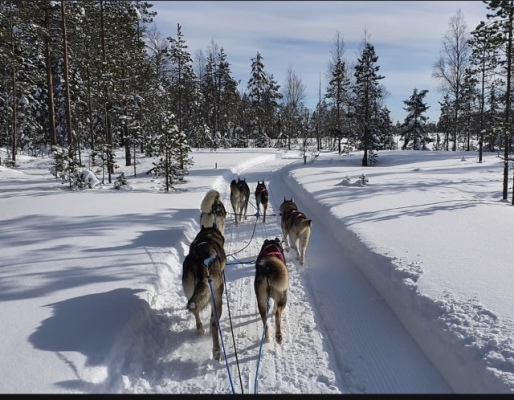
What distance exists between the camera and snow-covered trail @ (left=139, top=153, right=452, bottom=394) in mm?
3828

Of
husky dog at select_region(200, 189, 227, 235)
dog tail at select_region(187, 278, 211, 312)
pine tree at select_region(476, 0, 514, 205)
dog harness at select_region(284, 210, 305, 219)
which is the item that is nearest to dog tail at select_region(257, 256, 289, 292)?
dog tail at select_region(187, 278, 211, 312)

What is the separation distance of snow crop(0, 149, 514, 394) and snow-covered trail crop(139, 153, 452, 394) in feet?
0.06

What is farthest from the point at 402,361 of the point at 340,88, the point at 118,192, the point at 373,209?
the point at 340,88

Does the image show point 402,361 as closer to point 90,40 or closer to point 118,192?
point 118,192

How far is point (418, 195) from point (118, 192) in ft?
37.5

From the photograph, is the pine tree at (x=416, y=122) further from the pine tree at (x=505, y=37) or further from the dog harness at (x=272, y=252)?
the dog harness at (x=272, y=252)

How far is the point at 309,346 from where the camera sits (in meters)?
4.48

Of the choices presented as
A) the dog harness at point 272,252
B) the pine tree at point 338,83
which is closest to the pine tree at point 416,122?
the pine tree at point 338,83

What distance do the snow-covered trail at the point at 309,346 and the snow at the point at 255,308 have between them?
0.02 metres

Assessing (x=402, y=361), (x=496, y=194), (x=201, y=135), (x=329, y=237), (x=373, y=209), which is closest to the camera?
(x=402, y=361)

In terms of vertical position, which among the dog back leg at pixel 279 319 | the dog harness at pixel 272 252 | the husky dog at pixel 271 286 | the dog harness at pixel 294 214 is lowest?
the dog back leg at pixel 279 319

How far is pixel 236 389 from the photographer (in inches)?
150

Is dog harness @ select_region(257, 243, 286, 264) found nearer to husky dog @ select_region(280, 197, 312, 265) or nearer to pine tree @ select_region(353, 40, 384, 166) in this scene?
husky dog @ select_region(280, 197, 312, 265)

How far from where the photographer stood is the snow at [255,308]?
376cm
